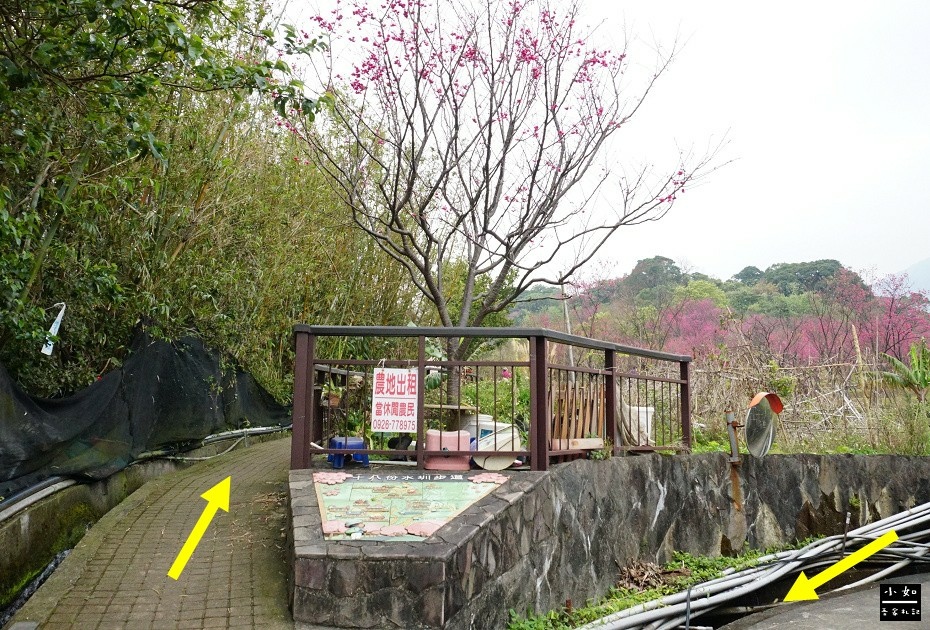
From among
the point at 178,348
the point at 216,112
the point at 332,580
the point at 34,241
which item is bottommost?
the point at 332,580

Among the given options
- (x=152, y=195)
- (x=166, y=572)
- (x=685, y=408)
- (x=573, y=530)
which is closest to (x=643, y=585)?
(x=573, y=530)

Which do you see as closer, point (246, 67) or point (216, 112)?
point (246, 67)

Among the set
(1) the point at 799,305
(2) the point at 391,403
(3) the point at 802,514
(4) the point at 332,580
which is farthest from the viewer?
(1) the point at 799,305

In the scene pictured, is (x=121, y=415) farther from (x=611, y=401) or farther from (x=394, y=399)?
(x=611, y=401)

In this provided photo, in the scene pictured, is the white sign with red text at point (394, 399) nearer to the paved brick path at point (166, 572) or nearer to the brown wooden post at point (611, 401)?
the paved brick path at point (166, 572)

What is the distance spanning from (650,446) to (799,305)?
26539 mm

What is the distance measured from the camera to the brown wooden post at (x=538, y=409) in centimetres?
583

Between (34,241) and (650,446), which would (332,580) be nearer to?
(34,241)

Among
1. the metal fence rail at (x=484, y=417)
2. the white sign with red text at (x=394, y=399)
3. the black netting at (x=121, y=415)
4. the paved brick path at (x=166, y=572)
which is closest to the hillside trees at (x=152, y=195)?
the black netting at (x=121, y=415)

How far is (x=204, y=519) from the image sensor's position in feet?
19.4

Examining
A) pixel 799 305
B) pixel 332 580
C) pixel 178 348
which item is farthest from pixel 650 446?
pixel 799 305

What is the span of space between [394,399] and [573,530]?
6.26ft

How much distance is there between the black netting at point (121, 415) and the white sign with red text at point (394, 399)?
2.47 m

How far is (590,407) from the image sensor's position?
6.93 meters
